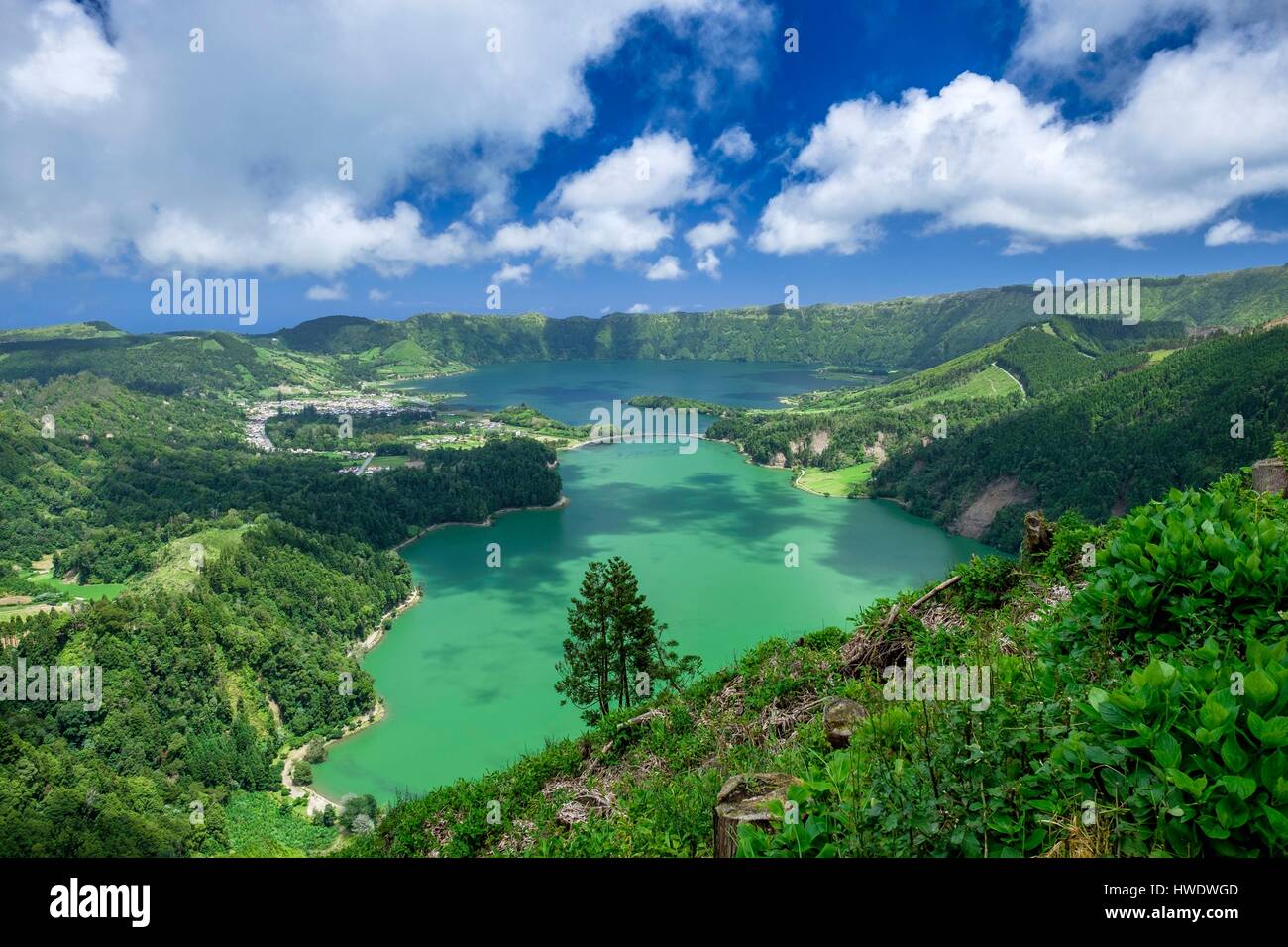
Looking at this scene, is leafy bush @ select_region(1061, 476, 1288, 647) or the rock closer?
leafy bush @ select_region(1061, 476, 1288, 647)

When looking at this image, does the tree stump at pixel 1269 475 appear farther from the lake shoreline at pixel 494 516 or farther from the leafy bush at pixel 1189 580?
the lake shoreline at pixel 494 516

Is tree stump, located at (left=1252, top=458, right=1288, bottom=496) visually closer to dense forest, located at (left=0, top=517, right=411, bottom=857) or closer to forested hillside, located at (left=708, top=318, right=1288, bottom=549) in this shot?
dense forest, located at (left=0, top=517, right=411, bottom=857)

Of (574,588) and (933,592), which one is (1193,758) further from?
(574,588)

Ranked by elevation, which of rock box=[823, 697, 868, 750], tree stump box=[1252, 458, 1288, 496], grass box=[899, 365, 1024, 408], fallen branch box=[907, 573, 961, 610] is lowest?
rock box=[823, 697, 868, 750]

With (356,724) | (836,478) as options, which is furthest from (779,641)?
(836,478)

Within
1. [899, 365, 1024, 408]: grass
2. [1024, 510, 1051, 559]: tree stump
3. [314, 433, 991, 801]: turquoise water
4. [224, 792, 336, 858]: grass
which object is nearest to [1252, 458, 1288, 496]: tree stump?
[1024, 510, 1051, 559]: tree stump

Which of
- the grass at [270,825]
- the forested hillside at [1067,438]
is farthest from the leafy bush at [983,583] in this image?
the forested hillside at [1067,438]
